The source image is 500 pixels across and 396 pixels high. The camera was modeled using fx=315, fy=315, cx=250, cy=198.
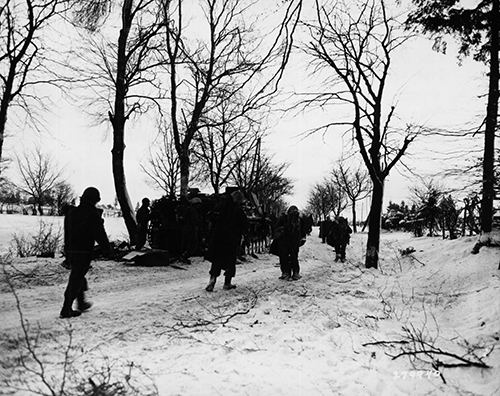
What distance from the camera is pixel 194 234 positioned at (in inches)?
400

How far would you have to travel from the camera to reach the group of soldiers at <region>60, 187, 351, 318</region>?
15.1 feet

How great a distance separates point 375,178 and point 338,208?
46.3 metres

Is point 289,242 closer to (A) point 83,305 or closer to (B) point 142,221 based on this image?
(A) point 83,305

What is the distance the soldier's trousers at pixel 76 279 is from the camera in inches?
171

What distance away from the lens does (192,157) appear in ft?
71.7

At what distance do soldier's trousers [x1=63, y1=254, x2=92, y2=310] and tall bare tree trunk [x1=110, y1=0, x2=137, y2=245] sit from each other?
710cm

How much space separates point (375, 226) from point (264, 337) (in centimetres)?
834

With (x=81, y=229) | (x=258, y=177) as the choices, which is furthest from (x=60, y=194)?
(x=81, y=229)

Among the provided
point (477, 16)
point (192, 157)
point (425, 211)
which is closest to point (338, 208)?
point (425, 211)

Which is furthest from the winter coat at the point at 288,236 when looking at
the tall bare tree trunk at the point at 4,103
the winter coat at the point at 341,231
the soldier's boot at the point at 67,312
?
the tall bare tree trunk at the point at 4,103

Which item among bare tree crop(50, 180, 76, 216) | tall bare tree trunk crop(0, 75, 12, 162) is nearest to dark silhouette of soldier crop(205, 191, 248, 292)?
tall bare tree trunk crop(0, 75, 12, 162)

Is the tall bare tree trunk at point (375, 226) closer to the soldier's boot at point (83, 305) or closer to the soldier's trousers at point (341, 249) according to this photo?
the soldier's trousers at point (341, 249)

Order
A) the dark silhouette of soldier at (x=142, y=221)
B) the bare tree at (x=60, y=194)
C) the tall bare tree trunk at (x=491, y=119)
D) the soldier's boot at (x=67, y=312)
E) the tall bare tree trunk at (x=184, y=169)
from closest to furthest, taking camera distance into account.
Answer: the soldier's boot at (x=67, y=312) → the tall bare tree trunk at (x=491, y=119) → the dark silhouette of soldier at (x=142, y=221) → the tall bare tree trunk at (x=184, y=169) → the bare tree at (x=60, y=194)

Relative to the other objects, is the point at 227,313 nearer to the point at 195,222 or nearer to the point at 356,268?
the point at 195,222
